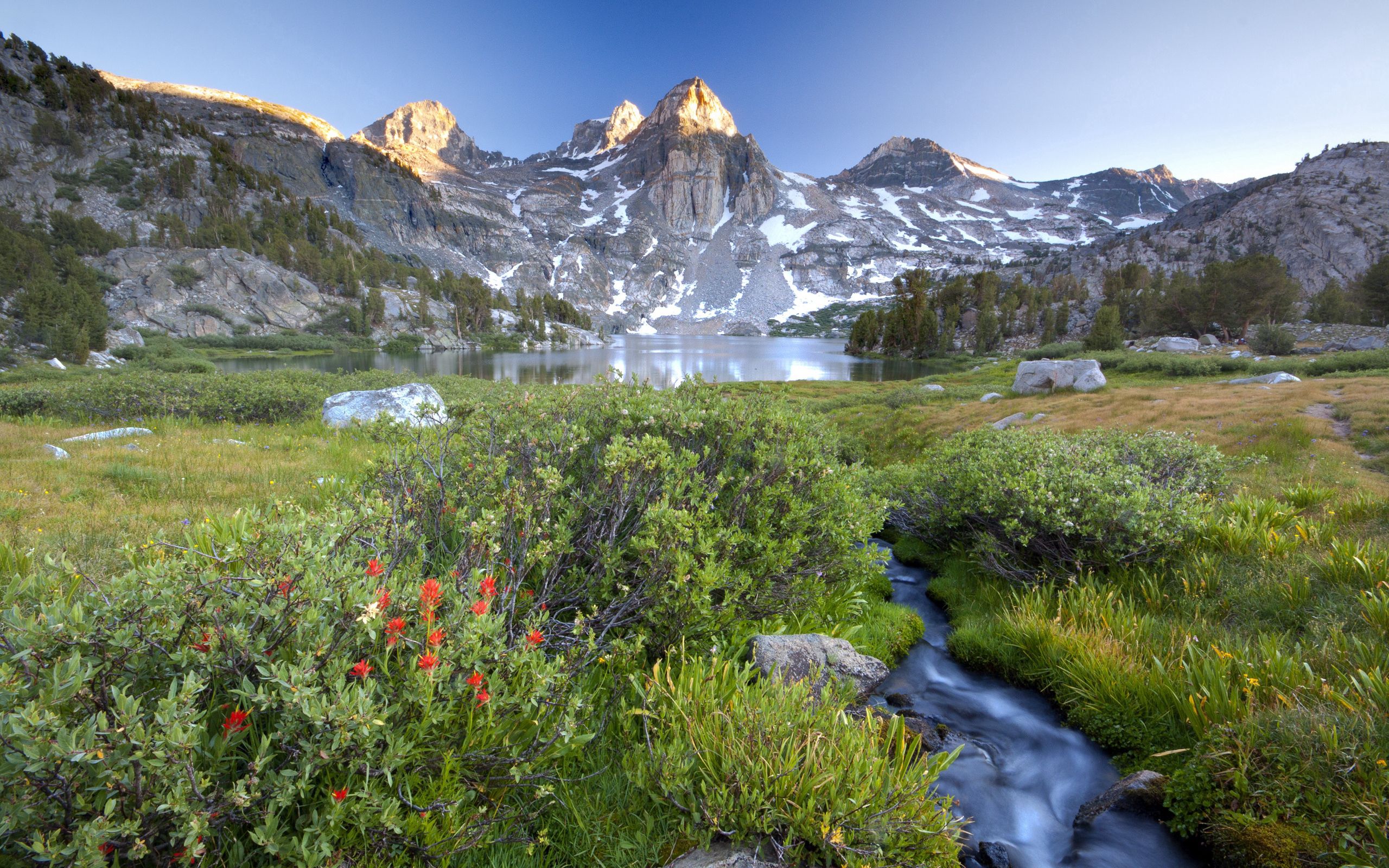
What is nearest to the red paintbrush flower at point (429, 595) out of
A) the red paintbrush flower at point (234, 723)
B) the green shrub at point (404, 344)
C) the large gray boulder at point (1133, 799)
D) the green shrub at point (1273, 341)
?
the red paintbrush flower at point (234, 723)

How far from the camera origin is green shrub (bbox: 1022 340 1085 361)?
172ft

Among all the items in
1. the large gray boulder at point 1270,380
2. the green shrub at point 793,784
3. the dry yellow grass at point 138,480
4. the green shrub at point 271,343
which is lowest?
the green shrub at point 793,784

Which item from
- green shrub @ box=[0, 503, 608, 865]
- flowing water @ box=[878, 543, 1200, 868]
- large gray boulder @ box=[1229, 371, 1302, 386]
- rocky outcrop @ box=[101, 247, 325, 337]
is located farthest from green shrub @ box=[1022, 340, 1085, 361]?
rocky outcrop @ box=[101, 247, 325, 337]

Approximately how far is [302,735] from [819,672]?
321cm

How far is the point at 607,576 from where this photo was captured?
4418mm

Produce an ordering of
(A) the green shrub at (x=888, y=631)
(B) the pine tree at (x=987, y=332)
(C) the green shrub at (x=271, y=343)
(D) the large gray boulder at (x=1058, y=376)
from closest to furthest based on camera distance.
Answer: (A) the green shrub at (x=888, y=631), (D) the large gray boulder at (x=1058, y=376), (B) the pine tree at (x=987, y=332), (C) the green shrub at (x=271, y=343)

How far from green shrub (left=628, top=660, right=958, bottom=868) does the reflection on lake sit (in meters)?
38.7

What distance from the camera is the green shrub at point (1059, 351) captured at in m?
52.4

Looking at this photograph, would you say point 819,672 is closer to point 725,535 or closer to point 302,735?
point 725,535

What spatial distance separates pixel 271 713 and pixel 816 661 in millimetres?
4135

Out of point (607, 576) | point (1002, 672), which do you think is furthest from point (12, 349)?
point (1002, 672)

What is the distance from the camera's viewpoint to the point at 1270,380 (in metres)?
18.8

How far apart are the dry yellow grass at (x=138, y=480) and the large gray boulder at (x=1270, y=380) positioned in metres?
26.5

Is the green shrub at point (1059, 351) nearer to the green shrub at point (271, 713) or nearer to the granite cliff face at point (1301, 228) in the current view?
the green shrub at point (271, 713)
